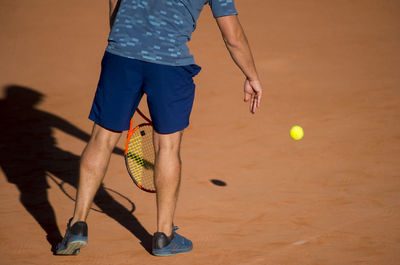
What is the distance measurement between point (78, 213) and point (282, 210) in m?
1.80

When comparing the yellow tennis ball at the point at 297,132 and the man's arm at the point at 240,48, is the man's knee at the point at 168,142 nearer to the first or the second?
the man's arm at the point at 240,48

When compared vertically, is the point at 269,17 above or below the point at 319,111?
below

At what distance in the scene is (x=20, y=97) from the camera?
9.01 meters

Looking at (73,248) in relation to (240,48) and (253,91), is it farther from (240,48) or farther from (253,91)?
(240,48)

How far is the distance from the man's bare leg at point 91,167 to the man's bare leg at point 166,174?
0.95 ft

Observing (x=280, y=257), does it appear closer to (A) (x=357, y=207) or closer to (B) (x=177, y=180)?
(B) (x=177, y=180)

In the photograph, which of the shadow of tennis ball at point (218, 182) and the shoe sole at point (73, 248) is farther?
the shadow of tennis ball at point (218, 182)

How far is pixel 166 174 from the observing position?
3871 mm

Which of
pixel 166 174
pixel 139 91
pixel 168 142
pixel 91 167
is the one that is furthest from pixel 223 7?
pixel 91 167

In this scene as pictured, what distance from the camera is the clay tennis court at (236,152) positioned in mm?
4293

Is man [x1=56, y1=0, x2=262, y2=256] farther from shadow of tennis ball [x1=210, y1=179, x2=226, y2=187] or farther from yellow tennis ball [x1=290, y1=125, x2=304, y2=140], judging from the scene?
yellow tennis ball [x1=290, y1=125, x2=304, y2=140]

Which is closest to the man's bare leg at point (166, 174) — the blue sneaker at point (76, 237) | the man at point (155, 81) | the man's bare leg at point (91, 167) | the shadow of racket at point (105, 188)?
the man at point (155, 81)

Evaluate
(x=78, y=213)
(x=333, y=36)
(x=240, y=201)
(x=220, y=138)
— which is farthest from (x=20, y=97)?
(x=333, y=36)

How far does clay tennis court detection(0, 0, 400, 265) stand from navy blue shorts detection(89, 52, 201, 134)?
0.93 meters
